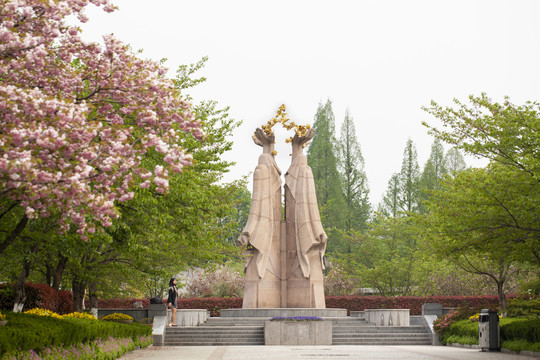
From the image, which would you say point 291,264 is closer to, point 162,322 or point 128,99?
point 162,322

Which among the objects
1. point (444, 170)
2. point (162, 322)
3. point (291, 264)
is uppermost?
point (444, 170)

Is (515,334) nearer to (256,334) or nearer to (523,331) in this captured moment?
(523,331)

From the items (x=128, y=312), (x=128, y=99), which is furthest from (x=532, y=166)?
(x=128, y=312)

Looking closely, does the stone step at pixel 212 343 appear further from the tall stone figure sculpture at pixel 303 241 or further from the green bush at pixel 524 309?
the green bush at pixel 524 309

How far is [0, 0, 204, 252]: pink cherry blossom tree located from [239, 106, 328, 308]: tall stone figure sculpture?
16.4 meters

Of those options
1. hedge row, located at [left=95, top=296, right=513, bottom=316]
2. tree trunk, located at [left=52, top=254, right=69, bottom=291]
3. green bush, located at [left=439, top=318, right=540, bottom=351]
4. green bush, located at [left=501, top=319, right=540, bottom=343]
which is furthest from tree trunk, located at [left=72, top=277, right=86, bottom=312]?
hedge row, located at [left=95, top=296, right=513, bottom=316]

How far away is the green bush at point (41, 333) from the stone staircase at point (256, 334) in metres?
7.80

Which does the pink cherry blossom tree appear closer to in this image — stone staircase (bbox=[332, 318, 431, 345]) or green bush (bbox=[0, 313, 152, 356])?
green bush (bbox=[0, 313, 152, 356])

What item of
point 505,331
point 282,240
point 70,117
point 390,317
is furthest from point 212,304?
point 70,117

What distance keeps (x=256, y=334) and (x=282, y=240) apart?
20.3 ft

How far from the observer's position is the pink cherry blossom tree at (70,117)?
25.0 feet

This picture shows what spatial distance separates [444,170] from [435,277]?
83.9 ft

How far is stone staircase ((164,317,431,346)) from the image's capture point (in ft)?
71.1

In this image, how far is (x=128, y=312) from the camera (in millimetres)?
25000
